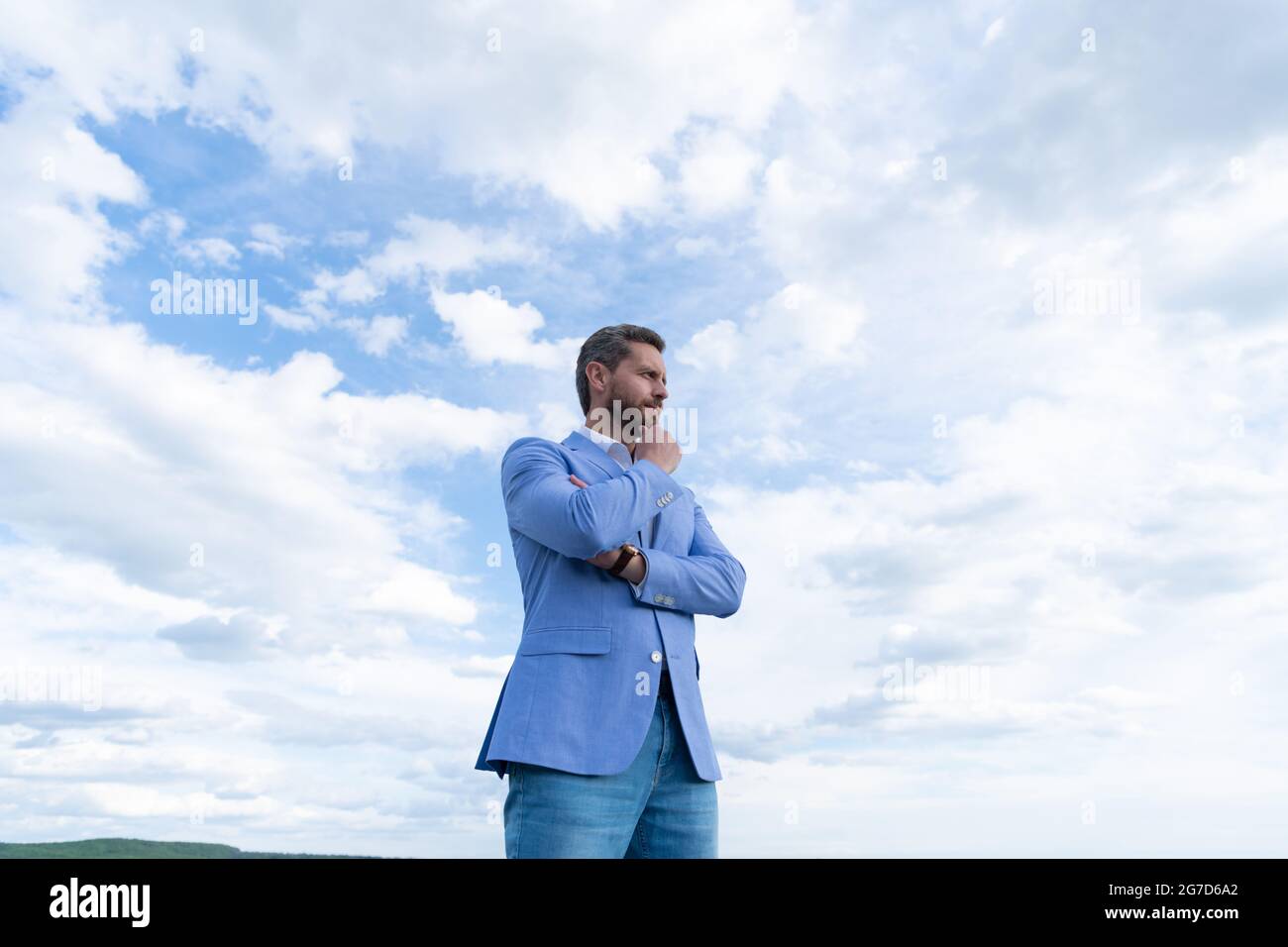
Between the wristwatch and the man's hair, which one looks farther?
the man's hair

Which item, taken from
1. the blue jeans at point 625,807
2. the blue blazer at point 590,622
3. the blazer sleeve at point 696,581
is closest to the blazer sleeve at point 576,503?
the blue blazer at point 590,622

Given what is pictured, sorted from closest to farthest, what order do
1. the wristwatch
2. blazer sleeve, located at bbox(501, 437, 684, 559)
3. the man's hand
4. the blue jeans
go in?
the blue jeans, blazer sleeve, located at bbox(501, 437, 684, 559), the wristwatch, the man's hand

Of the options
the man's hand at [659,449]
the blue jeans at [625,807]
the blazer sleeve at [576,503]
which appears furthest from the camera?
the man's hand at [659,449]

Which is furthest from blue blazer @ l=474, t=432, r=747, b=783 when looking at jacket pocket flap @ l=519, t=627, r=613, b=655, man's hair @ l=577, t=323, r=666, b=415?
man's hair @ l=577, t=323, r=666, b=415

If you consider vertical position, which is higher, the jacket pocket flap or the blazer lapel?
the blazer lapel

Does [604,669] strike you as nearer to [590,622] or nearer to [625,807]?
[590,622]

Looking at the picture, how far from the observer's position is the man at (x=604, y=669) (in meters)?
3.95

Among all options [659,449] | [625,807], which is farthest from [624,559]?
[625,807]

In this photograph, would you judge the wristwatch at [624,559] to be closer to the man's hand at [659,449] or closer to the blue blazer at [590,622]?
the blue blazer at [590,622]

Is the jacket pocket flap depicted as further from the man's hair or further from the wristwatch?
the man's hair

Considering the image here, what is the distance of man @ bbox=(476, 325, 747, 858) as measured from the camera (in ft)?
13.0

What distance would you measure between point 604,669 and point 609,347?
1608mm

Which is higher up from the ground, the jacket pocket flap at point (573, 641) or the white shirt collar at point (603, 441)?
the white shirt collar at point (603, 441)

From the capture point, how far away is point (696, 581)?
4496 mm
